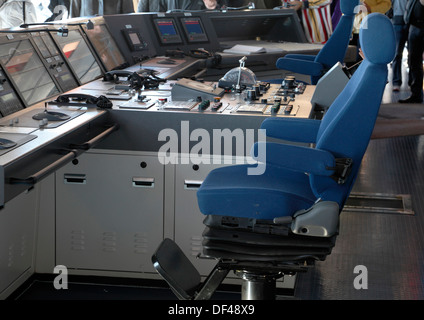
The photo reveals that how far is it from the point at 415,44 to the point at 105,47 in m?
4.34

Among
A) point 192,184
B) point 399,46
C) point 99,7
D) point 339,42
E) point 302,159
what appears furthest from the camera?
point 399,46

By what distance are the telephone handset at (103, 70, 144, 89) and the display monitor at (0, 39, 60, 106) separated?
1.27 ft

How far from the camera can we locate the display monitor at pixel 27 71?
9.77 ft

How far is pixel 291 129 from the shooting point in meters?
2.54

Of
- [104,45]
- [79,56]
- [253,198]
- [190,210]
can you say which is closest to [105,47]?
[104,45]

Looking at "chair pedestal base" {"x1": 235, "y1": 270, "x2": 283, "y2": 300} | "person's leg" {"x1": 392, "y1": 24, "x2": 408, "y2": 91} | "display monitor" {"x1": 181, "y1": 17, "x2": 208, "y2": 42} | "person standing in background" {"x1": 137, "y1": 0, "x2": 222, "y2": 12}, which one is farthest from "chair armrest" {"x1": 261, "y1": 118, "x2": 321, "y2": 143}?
"person's leg" {"x1": 392, "y1": 24, "x2": 408, "y2": 91}

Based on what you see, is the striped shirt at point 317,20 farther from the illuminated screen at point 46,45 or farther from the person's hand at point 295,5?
the illuminated screen at point 46,45

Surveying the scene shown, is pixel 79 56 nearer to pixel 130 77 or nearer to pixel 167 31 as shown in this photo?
pixel 130 77

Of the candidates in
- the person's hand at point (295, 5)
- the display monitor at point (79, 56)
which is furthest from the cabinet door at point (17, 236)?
the person's hand at point (295, 5)

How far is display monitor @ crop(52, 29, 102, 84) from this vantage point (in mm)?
3607

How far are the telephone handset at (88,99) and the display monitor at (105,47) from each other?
1067 millimetres

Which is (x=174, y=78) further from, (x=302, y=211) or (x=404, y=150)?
(x=404, y=150)

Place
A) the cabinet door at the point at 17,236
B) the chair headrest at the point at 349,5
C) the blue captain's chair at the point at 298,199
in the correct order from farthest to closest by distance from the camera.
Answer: the chair headrest at the point at 349,5 < the cabinet door at the point at 17,236 < the blue captain's chair at the point at 298,199

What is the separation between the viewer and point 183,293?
2248 mm
